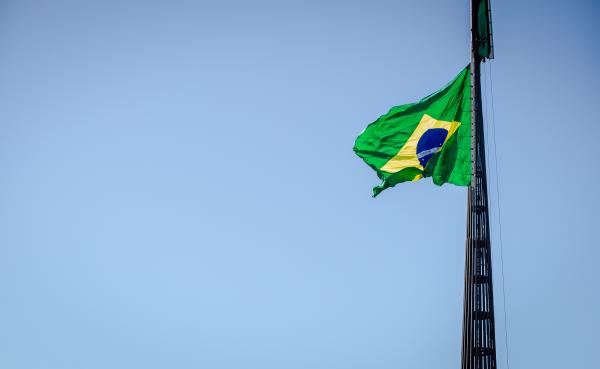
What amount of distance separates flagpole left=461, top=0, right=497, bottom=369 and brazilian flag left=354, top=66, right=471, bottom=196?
746mm

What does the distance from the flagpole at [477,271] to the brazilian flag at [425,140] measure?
0.75 meters

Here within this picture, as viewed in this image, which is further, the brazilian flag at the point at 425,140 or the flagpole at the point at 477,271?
the brazilian flag at the point at 425,140

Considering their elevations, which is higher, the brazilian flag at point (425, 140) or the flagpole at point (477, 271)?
the brazilian flag at point (425, 140)

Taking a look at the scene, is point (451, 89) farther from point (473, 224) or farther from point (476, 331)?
point (476, 331)

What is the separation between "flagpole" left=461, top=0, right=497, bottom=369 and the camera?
34.3 feet

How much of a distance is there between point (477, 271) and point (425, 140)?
396 centimetres

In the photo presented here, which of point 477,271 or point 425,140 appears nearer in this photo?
point 477,271

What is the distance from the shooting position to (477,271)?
1095cm

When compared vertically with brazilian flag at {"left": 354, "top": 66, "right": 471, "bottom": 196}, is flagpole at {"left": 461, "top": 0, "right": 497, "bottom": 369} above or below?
below

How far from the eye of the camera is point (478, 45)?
13.0 metres

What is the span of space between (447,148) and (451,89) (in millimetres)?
1529

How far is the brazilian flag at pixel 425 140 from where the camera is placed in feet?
42.7

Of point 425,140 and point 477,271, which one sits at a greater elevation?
point 425,140

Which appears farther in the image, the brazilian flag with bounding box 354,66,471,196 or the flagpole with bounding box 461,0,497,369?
the brazilian flag with bounding box 354,66,471,196
